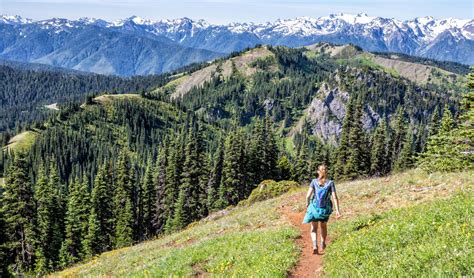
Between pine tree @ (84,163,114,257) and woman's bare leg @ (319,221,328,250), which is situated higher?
woman's bare leg @ (319,221,328,250)

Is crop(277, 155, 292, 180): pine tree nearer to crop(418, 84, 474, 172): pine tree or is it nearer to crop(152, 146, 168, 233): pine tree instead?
crop(152, 146, 168, 233): pine tree

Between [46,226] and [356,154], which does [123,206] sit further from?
[356,154]

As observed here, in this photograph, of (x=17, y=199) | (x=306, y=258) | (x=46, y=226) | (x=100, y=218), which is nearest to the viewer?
(x=306, y=258)

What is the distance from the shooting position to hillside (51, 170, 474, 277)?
30.5 ft

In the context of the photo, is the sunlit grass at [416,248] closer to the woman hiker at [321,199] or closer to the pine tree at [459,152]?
the woman hiker at [321,199]

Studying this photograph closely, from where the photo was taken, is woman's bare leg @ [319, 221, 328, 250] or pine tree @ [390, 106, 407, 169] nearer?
woman's bare leg @ [319, 221, 328, 250]

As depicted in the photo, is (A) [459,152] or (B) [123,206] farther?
(B) [123,206]

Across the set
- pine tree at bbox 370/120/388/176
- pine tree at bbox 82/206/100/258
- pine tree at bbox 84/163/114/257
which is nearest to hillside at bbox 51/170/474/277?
pine tree at bbox 82/206/100/258

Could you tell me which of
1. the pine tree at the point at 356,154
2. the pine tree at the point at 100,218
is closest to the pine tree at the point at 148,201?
the pine tree at the point at 100,218

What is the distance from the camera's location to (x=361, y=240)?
13.0m

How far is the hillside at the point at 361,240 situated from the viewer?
930 cm

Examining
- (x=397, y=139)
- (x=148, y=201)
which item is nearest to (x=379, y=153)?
(x=397, y=139)

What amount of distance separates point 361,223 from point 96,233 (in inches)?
2281

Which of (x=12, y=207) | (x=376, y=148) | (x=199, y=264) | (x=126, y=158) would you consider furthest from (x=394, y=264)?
(x=376, y=148)
